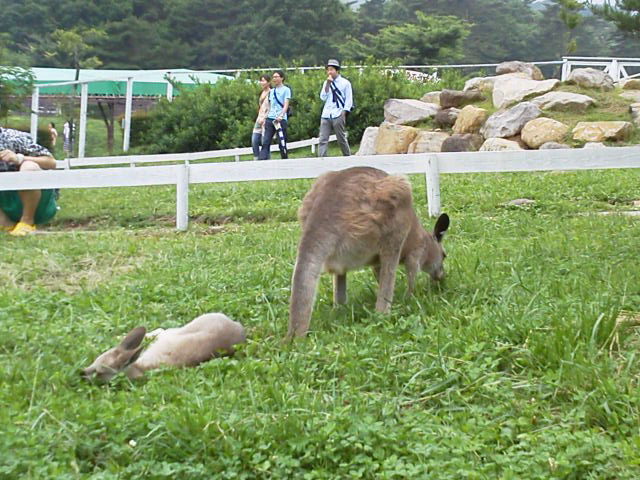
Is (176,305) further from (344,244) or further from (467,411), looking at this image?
(467,411)

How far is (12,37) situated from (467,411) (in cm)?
5676

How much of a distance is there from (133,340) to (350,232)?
151cm

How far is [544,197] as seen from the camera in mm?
11266

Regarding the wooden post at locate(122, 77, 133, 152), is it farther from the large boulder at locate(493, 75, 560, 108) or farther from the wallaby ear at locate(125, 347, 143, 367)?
the wallaby ear at locate(125, 347, 143, 367)

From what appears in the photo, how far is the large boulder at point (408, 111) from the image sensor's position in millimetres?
20516

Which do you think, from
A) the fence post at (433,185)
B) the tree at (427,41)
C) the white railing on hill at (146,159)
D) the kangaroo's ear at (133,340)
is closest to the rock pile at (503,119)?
the white railing on hill at (146,159)

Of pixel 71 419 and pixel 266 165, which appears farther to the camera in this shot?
pixel 266 165

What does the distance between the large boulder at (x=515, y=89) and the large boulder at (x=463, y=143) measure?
1.34m

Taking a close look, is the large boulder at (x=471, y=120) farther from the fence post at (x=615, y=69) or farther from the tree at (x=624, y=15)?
the fence post at (x=615, y=69)

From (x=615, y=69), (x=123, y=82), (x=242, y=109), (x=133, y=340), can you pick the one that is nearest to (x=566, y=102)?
(x=615, y=69)

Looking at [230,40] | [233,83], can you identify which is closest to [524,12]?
[230,40]

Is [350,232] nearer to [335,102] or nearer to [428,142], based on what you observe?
[335,102]

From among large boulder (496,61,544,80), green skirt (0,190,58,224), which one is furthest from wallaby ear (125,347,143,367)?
large boulder (496,61,544,80)

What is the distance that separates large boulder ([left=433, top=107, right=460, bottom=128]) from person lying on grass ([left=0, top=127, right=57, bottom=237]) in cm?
1010
